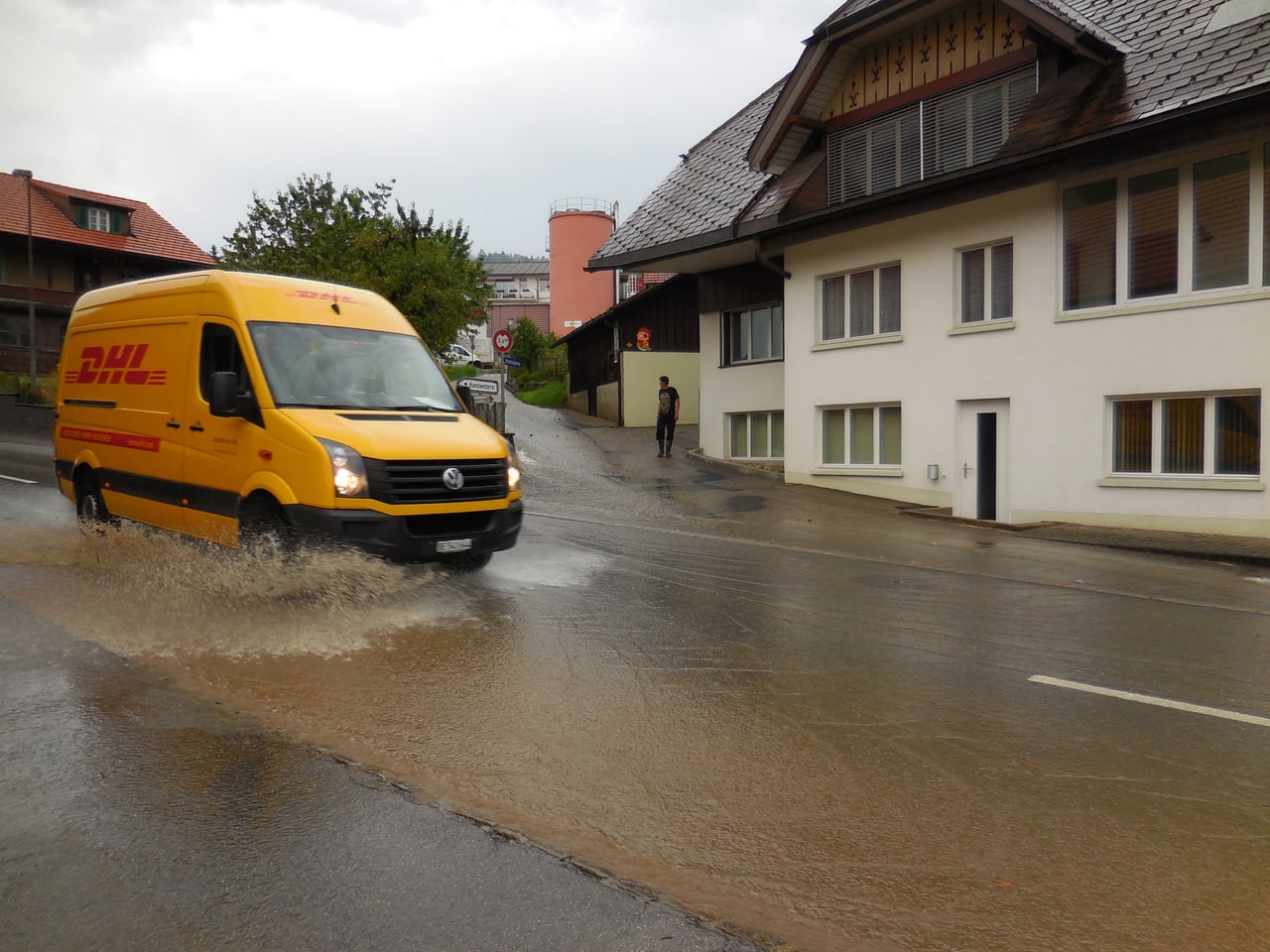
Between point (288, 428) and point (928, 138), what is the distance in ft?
45.1

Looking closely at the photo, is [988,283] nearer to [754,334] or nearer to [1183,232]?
[1183,232]

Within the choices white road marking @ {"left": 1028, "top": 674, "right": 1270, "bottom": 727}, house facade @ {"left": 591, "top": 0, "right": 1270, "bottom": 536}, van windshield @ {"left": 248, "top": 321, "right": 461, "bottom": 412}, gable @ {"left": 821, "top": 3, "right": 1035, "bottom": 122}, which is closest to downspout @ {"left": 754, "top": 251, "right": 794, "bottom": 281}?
house facade @ {"left": 591, "top": 0, "right": 1270, "bottom": 536}

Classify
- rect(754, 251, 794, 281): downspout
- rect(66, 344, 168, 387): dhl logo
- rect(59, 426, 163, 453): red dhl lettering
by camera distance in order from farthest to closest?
1. rect(754, 251, 794, 281): downspout
2. rect(66, 344, 168, 387): dhl logo
3. rect(59, 426, 163, 453): red dhl lettering

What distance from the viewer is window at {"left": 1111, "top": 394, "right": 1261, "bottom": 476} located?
44.4ft

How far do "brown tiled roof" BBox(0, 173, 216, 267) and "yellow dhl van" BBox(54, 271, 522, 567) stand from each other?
118 feet

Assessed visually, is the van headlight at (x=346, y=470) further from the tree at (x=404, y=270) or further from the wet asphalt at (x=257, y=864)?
the tree at (x=404, y=270)

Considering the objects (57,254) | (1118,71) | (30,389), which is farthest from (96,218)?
(1118,71)

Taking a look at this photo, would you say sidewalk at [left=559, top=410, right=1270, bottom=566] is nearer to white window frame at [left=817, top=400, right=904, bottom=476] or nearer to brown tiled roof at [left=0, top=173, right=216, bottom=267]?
white window frame at [left=817, top=400, right=904, bottom=476]

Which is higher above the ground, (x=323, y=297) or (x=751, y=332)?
(x=751, y=332)

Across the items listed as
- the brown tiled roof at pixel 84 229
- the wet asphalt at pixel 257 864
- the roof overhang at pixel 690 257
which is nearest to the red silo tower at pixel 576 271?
the brown tiled roof at pixel 84 229

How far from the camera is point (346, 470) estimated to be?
7492mm

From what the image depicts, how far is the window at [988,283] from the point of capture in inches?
645

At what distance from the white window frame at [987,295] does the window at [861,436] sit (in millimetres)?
2183

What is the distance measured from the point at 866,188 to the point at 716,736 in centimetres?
1587
